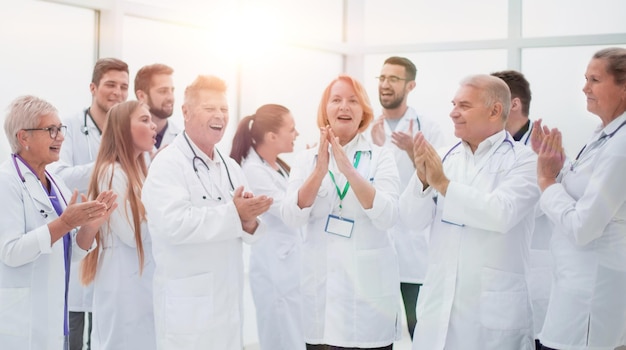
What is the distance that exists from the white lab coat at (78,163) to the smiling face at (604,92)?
2.38m

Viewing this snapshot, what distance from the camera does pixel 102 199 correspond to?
9.75ft

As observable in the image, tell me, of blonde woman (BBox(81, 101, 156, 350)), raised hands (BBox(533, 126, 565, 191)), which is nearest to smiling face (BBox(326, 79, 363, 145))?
raised hands (BBox(533, 126, 565, 191))

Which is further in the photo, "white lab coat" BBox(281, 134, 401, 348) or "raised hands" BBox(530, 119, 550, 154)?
"white lab coat" BBox(281, 134, 401, 348)

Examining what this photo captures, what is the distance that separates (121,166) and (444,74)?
12.6 ft

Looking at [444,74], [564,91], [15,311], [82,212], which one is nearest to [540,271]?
[82,212]

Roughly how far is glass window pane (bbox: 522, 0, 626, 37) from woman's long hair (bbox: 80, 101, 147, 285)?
3807 millimetres

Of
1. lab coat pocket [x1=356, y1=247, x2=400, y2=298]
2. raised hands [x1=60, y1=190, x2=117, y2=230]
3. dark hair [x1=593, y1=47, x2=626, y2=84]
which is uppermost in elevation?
dark hair [x1=593, y1=47, x2=626, y2=84]

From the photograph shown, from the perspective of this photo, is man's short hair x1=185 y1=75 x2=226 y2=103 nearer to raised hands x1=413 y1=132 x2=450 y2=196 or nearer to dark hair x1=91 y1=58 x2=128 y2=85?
raised hands x1=413 y1=132 x2=450 y2=196

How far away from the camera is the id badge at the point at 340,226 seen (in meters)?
3.11

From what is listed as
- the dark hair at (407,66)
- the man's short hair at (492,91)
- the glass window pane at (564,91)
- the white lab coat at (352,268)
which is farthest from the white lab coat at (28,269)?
the glass window pane at (564,91)

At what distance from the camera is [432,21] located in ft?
21.6

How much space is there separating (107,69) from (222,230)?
160 cm

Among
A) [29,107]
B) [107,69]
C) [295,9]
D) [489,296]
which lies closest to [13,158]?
[29,107]

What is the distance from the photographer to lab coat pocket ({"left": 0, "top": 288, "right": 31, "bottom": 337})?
281cm
